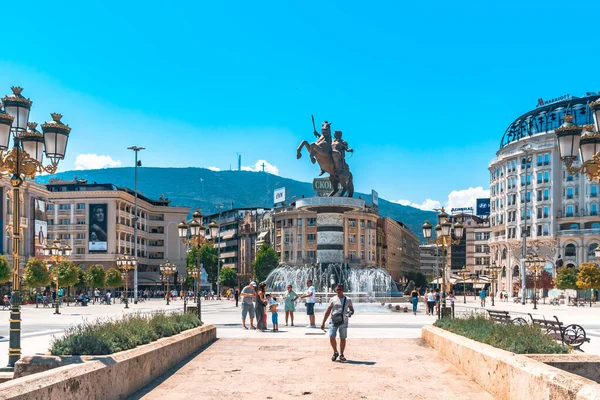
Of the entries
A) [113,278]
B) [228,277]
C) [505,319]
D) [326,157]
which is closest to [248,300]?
[505,319]

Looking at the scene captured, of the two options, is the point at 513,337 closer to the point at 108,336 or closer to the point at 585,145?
the point at 585,145

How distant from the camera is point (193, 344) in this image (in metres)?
16.3

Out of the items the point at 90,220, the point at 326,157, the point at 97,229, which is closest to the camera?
the point at 326,157

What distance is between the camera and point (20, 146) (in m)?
13.1

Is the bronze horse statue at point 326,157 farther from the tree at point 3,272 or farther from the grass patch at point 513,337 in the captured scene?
the tree at point 3,272

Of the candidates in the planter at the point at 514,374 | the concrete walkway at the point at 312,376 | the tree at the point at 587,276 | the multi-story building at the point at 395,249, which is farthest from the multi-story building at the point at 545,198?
the planter at the point at 514,374

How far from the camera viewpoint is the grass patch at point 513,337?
10.4 m

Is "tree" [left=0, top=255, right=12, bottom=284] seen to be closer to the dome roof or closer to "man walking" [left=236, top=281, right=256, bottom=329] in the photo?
"man walking" [left=236, top=281, right=256, bottom=329]

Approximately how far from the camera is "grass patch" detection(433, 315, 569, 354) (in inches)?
410

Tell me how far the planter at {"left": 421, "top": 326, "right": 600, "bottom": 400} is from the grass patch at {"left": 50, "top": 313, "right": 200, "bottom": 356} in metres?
5.54

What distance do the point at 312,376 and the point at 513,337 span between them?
353 cm

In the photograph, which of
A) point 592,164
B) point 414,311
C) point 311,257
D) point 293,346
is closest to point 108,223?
point 311,257

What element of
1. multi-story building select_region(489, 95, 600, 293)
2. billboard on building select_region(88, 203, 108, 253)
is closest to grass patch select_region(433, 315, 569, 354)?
multi-story building select_region(489, 95, 600, 293)

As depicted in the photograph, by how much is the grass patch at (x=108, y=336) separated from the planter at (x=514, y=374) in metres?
5.54
